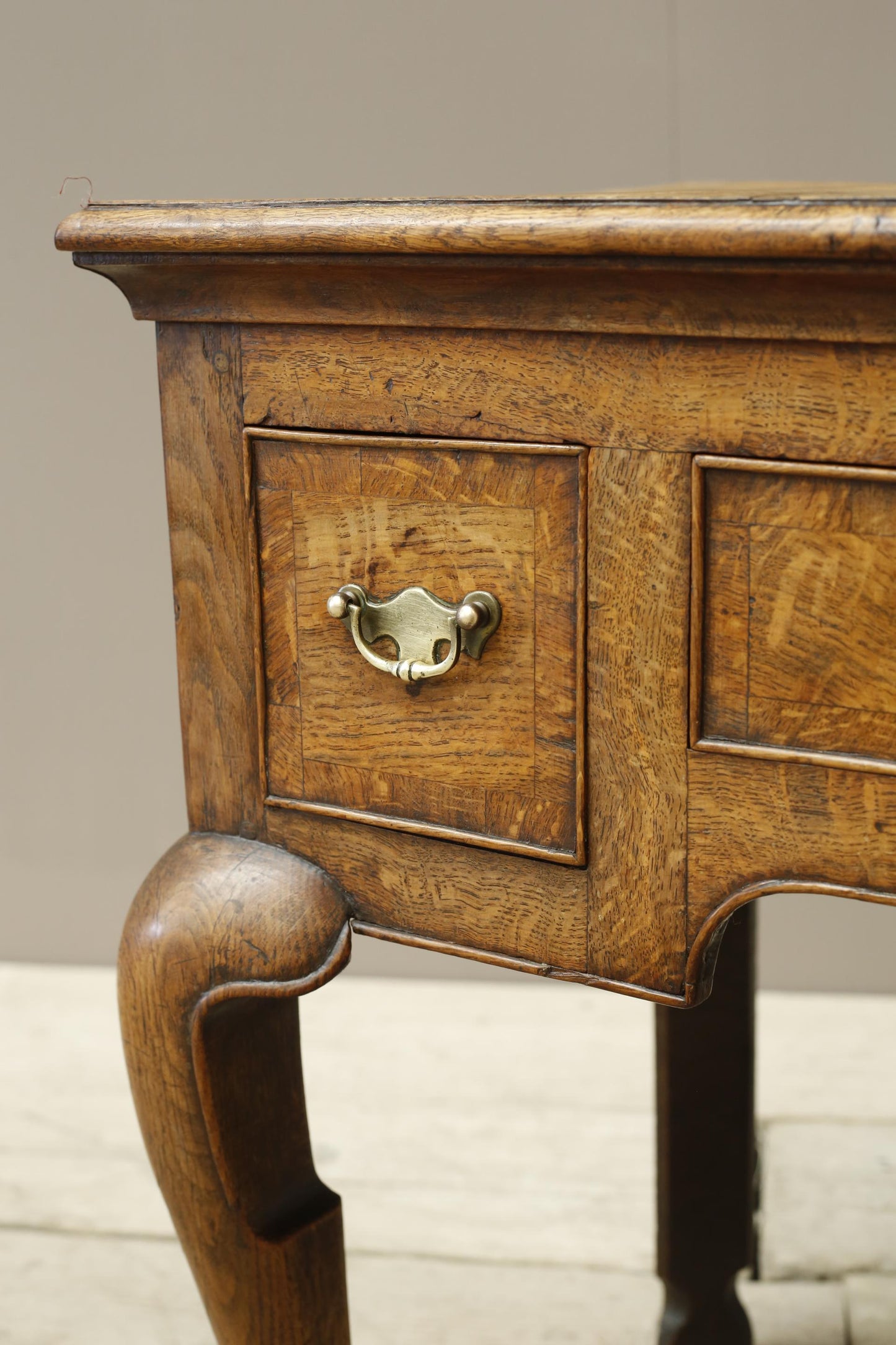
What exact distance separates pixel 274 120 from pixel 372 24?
141 mm

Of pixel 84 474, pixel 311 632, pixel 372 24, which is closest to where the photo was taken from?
pixel 311 632

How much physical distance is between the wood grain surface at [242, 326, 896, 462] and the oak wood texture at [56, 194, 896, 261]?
4 centimetres

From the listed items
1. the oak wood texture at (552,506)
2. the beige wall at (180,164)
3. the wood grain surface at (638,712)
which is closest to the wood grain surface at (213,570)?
the oak wood texture at (552,506)

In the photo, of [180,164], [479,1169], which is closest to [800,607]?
[479,1169]

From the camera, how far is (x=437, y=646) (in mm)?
607

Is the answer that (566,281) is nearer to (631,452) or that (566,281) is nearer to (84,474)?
(631,452)

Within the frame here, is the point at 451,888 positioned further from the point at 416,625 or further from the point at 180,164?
the point at 180,164

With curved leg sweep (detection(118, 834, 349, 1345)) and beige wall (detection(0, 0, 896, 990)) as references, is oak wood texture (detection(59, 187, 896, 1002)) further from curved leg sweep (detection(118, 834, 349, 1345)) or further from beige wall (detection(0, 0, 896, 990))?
beige wall (detection(0, 0, 896, 990))

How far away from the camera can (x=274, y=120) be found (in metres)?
1.59

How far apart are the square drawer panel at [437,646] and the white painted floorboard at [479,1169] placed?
25.0 inches

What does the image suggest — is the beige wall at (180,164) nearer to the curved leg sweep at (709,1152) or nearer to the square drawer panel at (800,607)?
the curved leg sweep at (709,1152)

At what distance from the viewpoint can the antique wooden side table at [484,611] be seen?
1.72 ft

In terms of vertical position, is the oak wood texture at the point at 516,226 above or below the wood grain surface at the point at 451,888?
above

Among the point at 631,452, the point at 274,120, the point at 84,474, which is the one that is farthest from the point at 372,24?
the point at 631,452
